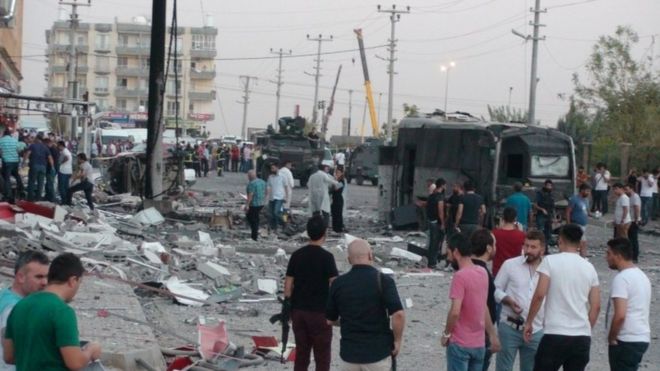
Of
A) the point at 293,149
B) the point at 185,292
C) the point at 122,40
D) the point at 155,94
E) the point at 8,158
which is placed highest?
the point at 122,40

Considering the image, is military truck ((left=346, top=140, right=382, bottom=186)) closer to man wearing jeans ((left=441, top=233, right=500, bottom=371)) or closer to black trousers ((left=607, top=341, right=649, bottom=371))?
black trousers ((left=607, top=341, right=649, bottom=371))

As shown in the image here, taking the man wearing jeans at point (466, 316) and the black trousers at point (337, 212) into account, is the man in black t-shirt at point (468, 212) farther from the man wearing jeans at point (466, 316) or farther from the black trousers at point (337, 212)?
the man wearing jeans at point (466, 316)

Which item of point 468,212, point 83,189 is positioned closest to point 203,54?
point 83,189

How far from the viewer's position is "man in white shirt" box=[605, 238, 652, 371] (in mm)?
8789

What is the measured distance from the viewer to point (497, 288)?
9820 millimetres

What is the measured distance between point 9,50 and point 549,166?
45.7 m

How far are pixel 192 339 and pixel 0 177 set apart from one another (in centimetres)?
1552

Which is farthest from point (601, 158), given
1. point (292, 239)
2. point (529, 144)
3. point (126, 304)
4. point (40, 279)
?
point (40, 279)

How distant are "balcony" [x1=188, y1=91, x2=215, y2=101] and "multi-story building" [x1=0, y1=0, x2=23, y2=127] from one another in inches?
1768

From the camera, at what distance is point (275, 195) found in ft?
86.8

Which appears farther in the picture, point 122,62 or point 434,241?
point 122,62

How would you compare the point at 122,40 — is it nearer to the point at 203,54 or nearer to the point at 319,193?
the point at 203,54

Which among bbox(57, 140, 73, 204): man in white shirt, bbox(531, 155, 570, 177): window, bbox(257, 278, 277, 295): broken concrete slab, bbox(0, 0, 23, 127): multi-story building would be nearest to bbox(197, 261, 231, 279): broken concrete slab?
bbox(257, 278, 277, 295): broken concrete slab

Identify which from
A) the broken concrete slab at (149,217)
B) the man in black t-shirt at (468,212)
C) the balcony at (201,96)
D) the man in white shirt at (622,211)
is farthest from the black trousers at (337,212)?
the balcony at (201,96)
